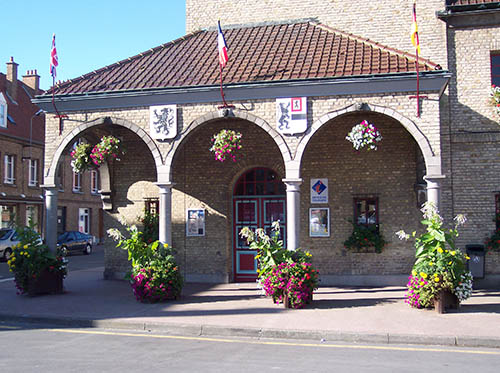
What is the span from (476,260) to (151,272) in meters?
8.25

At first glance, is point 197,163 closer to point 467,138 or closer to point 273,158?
point 273,158

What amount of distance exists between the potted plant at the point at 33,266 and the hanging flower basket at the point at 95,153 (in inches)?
81.8

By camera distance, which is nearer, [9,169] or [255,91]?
[255,91]

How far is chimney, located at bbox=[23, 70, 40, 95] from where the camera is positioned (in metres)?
37.3

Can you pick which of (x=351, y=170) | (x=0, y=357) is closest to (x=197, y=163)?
(x=351, y=170)

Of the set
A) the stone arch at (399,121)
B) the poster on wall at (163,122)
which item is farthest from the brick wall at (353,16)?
the poster on wall at (163,122)

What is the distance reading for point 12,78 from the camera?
112 feet

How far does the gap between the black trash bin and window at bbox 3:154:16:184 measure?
26.5 m

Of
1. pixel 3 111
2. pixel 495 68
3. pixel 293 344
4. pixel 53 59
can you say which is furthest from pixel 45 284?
pixel 3 111

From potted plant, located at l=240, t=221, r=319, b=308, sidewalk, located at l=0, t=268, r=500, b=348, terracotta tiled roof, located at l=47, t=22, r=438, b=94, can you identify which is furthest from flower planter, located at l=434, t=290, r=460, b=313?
terracotta tiled roof, located at l=47, t=22, r=438, b=94

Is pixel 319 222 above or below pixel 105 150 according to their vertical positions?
below

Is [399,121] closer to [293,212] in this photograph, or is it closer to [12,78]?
[293,212]

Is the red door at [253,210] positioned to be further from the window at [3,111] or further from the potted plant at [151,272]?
the window at [3,111]

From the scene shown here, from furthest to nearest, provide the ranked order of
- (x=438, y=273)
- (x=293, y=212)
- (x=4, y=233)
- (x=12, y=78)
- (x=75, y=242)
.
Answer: (x=12, y=78) → (x=75, y=242) → (x=4, y=233) → (x=293, y=212) → (x=438, y=273)
